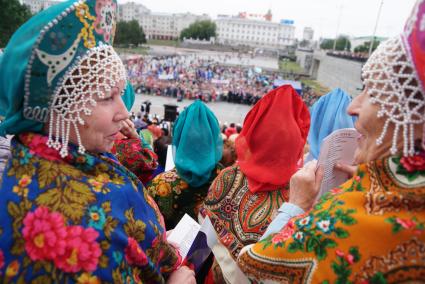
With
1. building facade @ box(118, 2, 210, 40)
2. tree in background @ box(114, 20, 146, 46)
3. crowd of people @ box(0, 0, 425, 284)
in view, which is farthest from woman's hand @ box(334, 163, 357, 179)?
building facade @ box(118, 2, 210, 40)

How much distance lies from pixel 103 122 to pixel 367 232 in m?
1.13

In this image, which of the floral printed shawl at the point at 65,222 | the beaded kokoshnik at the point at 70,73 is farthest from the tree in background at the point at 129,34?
the floral printed shawl at the point at 65,222

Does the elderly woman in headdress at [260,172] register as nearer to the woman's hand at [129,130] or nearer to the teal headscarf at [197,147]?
the teal headscarf at [197,147]

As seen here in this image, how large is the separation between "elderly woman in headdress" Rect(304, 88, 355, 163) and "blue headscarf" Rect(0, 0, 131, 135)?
1832 mm

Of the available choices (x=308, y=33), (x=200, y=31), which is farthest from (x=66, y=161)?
(x=308, y=33)

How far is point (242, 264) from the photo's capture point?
1.40m

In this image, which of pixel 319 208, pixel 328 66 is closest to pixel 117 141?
pixel 319 208

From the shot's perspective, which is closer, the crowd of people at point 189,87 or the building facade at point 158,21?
the crowd of people at point 189,87

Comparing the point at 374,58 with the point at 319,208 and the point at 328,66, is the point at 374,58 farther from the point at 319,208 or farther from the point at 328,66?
the point at 328,66

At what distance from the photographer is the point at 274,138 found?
1.79 meters

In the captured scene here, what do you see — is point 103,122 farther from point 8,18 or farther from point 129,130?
point 8,18

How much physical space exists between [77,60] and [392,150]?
4.14 ft

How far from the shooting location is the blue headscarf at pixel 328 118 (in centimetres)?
247

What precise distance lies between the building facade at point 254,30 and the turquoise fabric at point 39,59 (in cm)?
10035
